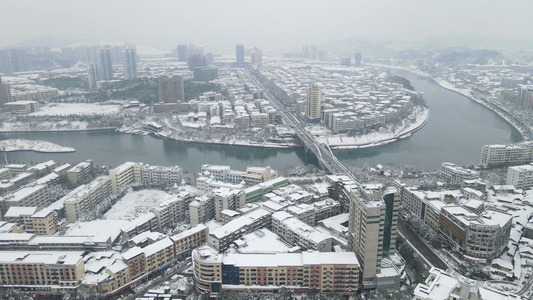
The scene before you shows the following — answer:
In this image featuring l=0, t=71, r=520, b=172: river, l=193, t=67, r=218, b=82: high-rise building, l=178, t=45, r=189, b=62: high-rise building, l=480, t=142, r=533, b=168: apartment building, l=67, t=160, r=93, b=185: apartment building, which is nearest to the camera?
l=67, t=160, r=93, b=185: apartment building

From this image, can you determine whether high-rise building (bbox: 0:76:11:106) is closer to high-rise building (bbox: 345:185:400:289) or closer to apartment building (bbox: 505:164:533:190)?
high-rise building (bbox: 345:185:400:289)

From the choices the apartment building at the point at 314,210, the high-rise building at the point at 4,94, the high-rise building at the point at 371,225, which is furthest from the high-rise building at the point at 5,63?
the high-rise building at the point at 371,225

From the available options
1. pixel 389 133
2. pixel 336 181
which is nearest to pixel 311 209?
pixel 336 181

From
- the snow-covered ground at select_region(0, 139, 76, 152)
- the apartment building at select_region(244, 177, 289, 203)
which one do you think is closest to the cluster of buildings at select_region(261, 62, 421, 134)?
the apartment building at select_region(244, 177, 289, 203)

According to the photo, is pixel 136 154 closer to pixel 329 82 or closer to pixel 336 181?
pixel 336 181

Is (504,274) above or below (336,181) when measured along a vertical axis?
below

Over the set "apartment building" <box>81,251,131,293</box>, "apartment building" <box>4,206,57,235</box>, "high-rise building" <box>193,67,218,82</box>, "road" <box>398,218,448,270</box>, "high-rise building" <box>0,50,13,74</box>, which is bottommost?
"road" <box>398,218,448,270</box>

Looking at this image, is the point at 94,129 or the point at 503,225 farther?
the point at 94,129
